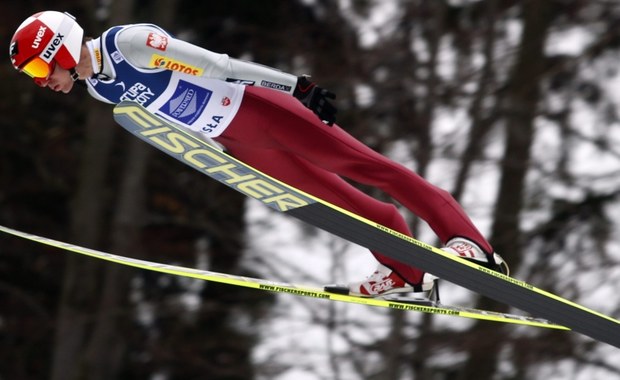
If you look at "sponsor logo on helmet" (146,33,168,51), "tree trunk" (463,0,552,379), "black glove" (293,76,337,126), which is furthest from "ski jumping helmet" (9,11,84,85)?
"tree trunk" (463,0,552,379)

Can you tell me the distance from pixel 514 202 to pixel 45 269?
514cm

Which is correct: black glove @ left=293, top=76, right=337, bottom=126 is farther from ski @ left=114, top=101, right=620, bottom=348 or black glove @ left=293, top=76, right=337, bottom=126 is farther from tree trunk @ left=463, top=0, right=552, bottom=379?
tree trunk @ left=463, top=0, right=552, bottom=379

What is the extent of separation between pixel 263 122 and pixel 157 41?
0.61 metres

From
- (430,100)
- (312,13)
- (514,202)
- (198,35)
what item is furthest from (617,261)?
(198,35)

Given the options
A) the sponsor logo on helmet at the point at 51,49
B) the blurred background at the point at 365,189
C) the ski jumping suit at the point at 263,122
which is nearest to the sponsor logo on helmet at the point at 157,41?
the ski jumping suit at the point at 263,122

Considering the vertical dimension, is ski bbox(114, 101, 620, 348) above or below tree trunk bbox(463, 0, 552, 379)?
below

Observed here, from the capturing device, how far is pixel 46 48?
4609mm

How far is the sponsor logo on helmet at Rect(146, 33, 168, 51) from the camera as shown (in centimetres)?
461

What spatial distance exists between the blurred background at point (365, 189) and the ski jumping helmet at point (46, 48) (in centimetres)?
470

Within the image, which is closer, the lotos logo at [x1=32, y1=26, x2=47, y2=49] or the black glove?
the lotos logo at [x1=32, y1=26, x2=47, y2=49]

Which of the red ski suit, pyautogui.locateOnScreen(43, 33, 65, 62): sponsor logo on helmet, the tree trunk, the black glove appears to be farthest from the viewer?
the tree trunk

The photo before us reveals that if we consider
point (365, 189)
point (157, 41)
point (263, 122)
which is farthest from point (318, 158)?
point (365, 189)

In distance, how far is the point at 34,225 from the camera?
12047 mm

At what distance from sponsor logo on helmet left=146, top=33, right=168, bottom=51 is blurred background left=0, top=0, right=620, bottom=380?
181 inches
